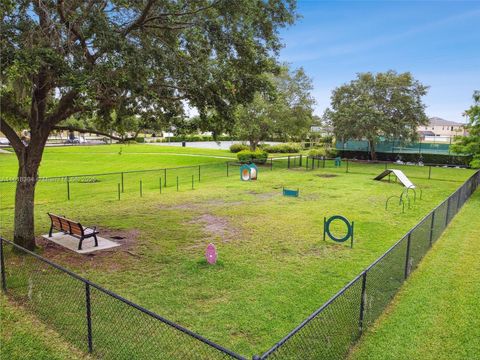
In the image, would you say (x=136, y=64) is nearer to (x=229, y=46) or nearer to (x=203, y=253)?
(x=229, y=46)

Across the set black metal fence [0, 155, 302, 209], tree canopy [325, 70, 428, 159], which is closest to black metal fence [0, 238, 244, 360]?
black metal fence [0, 155, 302, 209]

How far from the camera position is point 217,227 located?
506 inches

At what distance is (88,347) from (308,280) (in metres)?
4.72

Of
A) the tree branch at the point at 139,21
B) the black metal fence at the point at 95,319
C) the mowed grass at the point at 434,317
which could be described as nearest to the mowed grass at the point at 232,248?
the black metal fence at the point at 95,319

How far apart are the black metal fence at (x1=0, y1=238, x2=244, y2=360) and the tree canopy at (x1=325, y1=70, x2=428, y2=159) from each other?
3143 cm

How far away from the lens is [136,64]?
8.15 metres

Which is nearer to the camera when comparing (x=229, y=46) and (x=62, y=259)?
(x=62, y=259)

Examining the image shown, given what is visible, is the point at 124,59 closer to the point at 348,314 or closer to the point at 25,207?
the point at 25,207

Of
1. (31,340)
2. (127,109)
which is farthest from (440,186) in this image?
(31,340)

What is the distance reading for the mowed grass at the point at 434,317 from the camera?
5.54 metres

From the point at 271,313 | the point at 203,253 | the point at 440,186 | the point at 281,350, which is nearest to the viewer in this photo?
the point at 281,350

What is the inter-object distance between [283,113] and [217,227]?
73.6 ft

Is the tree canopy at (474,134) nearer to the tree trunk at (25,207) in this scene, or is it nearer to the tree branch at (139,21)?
the tree branch at (139,21)

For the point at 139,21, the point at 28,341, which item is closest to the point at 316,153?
the point at 139,21
